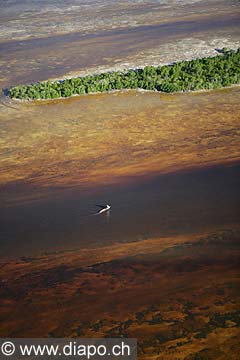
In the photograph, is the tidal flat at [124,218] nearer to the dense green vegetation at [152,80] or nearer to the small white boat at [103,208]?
the small white boat at [103,208]

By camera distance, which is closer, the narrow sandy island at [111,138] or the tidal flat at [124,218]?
the tidal flat at [124,218]

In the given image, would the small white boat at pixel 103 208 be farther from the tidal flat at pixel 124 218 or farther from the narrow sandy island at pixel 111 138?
the narrow sandy island at pixel 111 138

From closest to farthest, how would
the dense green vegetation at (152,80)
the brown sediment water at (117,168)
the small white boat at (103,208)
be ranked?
the brown sediment water at (117,168)
the small white boat at (103,208)
the dense green vegetation at (152,80)

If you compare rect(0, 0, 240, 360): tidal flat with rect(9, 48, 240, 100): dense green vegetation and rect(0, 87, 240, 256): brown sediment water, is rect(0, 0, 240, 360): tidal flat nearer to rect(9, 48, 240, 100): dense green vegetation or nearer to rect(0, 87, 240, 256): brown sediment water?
rect(0, 87, 240, 256): brown sediment water

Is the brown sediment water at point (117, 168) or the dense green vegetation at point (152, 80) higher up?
the dense green vegetation at point (152, 80)

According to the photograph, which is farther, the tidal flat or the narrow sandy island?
the narrow sandy island

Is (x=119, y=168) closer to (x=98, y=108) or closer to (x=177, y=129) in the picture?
(x=177, y=129)

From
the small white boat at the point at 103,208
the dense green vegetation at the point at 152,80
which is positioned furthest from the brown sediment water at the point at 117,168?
the dense green vegetation at the point at 152,80

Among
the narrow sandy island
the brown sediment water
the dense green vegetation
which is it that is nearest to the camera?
the brown sediment water

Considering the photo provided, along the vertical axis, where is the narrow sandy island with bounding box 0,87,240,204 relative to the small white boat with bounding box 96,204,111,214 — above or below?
above

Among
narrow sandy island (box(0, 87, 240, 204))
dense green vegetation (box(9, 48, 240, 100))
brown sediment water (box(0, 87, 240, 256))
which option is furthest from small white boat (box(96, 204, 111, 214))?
dense green vegetation (box(9, 48, 240, 100))

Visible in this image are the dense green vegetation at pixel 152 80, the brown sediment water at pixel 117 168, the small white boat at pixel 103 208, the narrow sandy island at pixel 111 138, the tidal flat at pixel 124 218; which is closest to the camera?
the tidal flat at pixel 124 218
